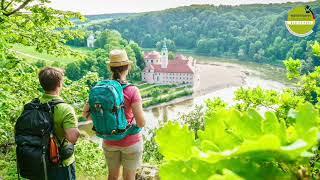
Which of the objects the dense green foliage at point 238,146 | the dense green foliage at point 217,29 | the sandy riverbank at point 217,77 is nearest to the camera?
the dense green foliage at point 238,146

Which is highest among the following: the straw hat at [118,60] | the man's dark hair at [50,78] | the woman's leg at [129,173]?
the straw hat at [118,60]

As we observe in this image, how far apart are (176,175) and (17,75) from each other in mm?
5857

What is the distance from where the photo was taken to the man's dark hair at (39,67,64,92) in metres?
2.53

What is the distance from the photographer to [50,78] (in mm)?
2545

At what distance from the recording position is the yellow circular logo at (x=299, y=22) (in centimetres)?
768

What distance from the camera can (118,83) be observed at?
274 centimetres

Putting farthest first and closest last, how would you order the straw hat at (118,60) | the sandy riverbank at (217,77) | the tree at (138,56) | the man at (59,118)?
the tree at (138,56) → the sandy riverbank at (217,77) → the straw hat at (118,60) → the man at (59,118)

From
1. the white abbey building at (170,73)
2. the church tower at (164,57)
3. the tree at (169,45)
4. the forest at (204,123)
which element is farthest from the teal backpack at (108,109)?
the tree at (169,45)

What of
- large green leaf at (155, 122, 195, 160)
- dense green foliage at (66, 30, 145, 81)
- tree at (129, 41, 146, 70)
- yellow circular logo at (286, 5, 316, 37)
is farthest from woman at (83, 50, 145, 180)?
tree at (129, 41, 146, 70)

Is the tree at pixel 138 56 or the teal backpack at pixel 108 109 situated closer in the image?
the teal backpack at pixel 108 109

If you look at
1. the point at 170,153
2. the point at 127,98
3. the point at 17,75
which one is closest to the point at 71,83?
the point at 17,75

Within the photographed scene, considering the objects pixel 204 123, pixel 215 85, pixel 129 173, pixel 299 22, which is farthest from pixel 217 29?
pixel 204 123

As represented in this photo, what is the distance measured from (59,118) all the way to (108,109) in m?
0.31

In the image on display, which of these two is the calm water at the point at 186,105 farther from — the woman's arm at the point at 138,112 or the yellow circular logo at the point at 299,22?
the woman's arm at the point at 138,112
